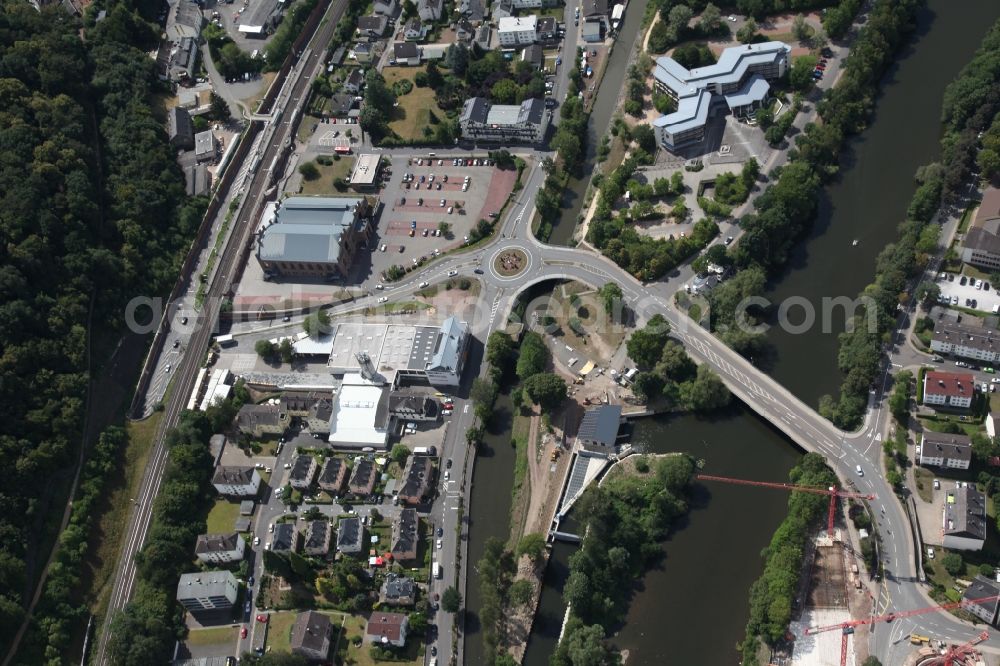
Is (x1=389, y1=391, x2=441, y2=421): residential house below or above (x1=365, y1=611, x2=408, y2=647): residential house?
below

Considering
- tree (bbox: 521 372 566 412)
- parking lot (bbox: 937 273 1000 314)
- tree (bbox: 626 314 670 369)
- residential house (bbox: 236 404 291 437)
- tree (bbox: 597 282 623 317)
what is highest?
parking lot (bbox: 937 273 1000 314)

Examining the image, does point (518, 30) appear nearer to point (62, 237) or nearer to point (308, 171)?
point (308, 171)

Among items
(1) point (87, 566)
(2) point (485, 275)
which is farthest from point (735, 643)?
(1) point (87, 566)

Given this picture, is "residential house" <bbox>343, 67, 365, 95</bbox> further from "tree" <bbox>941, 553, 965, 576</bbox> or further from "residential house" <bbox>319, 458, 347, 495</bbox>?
"tree" <bbox>941, 553, 965, 576</bbox>

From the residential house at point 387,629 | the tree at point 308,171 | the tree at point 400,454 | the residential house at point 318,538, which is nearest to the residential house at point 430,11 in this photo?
the tree at point 308,171

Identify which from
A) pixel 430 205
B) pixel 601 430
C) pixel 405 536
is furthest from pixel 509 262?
pixel 405 536

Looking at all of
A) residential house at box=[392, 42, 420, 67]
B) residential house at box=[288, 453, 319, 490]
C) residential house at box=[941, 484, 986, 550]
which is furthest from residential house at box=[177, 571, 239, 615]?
residential house at box=[392, 42, 420, 67]

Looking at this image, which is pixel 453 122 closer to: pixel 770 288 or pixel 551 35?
pixel 551 35
